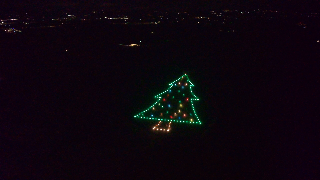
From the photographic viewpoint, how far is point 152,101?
7543 mm

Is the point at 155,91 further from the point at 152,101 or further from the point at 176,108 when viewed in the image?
the point at 176,108

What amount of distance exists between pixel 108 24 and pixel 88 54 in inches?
67.7

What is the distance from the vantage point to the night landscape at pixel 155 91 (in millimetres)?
4520

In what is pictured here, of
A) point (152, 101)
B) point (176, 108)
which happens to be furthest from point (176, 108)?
point (152, 101)

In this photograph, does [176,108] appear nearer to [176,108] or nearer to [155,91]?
[176,108]

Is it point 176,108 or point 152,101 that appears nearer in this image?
Answer: point 176,108

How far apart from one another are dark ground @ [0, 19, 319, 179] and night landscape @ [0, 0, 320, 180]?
0.11 feet

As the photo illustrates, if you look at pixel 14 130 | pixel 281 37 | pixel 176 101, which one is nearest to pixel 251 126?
pixel 176 101

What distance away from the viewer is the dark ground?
175 inches

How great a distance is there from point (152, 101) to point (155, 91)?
780 mm

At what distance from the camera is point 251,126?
601 cm

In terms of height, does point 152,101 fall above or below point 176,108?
below

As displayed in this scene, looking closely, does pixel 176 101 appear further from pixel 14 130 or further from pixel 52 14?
pixel 52 14

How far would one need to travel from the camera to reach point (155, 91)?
8.25 metres
